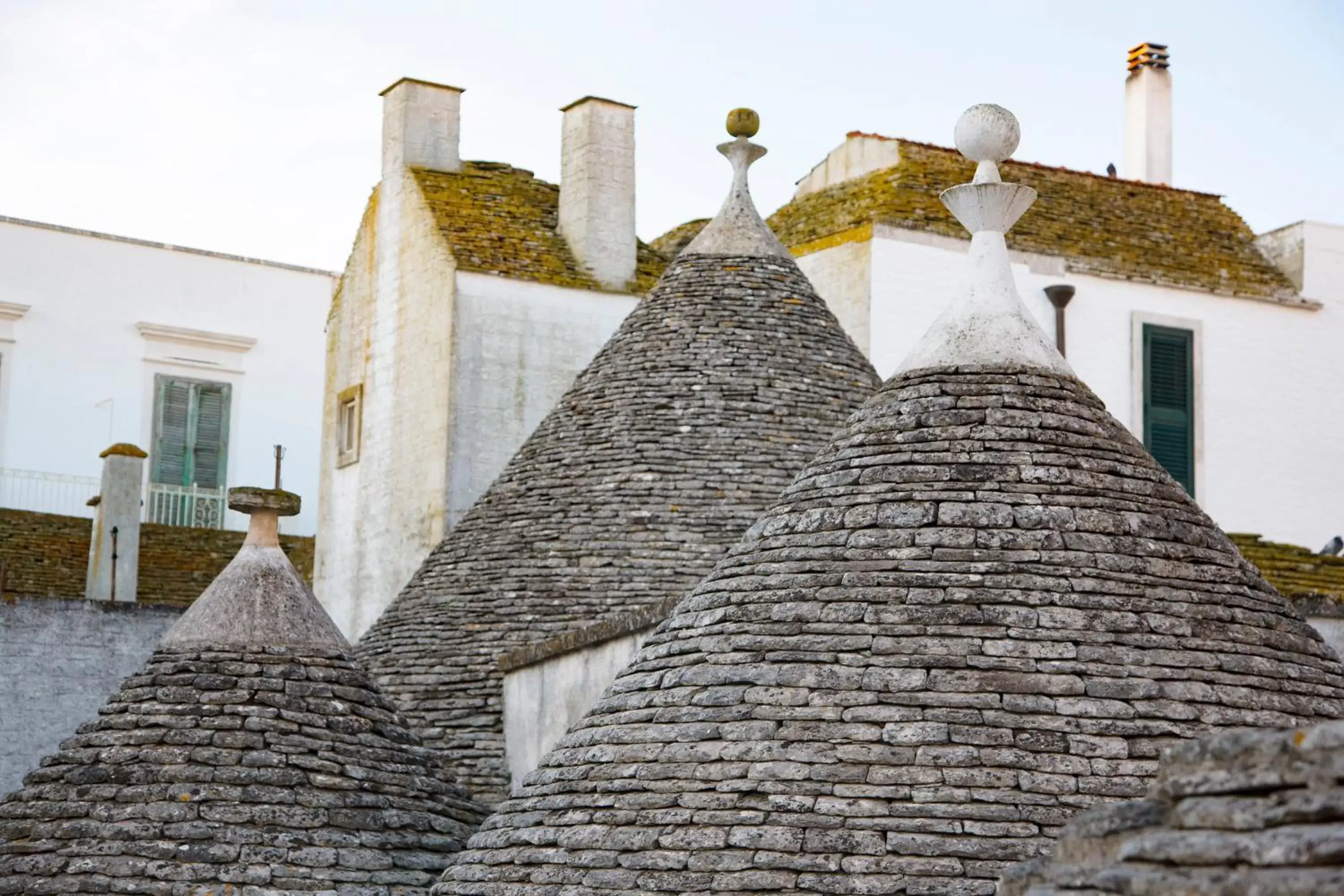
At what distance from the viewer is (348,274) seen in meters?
26.0

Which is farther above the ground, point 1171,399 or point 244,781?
point 1171,399

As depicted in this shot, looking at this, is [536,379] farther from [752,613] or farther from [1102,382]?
[752,613]

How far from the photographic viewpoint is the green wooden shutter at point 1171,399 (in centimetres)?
2523

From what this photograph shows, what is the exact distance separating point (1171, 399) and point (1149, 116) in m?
4.52

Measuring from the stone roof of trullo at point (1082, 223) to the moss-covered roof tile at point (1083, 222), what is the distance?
14mm

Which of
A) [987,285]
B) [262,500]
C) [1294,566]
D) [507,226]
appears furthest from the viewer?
[507,226]

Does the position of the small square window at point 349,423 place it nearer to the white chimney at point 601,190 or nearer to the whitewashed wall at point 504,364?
the whitewashed wall at point 504,364

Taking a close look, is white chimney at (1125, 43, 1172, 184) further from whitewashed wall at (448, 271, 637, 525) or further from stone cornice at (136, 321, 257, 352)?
stone cornice at (136, 321, 257, 352)

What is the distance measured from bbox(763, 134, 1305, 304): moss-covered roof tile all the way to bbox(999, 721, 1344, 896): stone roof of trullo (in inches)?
687

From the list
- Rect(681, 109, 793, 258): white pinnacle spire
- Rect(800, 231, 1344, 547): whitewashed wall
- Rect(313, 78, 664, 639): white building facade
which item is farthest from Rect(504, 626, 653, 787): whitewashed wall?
Rect(800, 231, 1344, 547): whitewashed wall

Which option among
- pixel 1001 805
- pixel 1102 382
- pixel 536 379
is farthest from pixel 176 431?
pixel 1001 805

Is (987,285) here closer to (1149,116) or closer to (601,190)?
(601,190)

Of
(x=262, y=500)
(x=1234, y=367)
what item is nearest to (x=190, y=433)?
(x=1234, y=367)

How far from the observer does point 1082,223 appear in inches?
1017
